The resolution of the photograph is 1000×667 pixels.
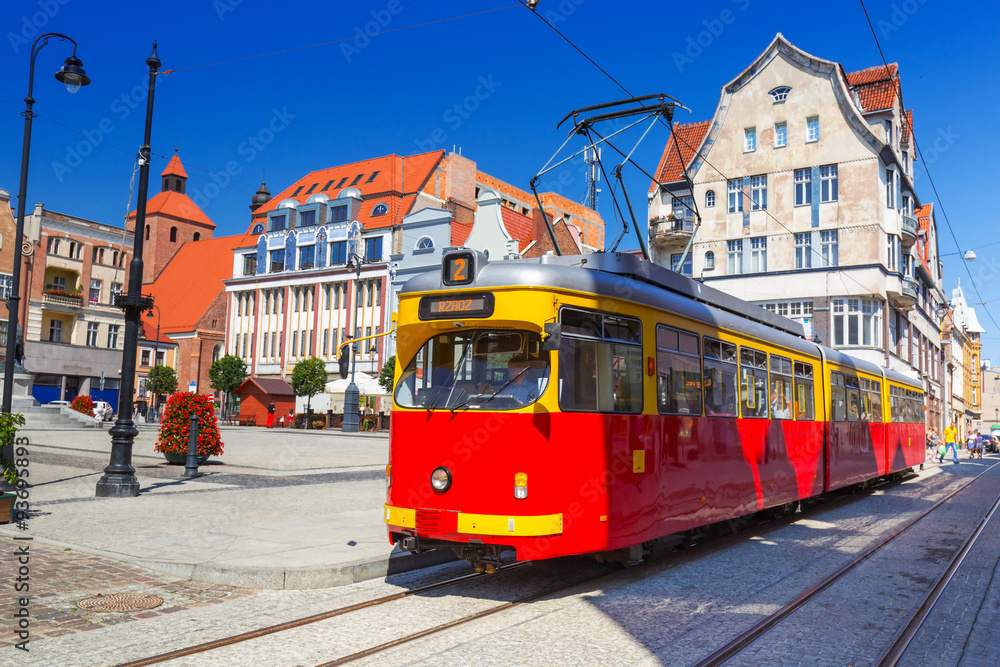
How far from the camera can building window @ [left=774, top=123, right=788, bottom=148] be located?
135ft

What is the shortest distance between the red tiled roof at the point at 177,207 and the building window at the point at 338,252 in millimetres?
36360

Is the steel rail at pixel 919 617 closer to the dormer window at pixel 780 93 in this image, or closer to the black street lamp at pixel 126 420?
the black street lamp at pixel 126 420

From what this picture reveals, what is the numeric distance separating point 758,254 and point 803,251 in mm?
2202

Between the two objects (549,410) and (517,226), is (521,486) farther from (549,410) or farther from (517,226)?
(517,226)

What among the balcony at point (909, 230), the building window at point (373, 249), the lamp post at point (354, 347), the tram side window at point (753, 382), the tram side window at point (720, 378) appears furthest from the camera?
the building window at point (373, 249)

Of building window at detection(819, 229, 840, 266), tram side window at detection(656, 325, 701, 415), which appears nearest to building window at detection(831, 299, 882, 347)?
building window at detection(819, 229, 840, 266)

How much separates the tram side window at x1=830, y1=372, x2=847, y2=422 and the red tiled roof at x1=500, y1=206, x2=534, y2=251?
38057 millimetres

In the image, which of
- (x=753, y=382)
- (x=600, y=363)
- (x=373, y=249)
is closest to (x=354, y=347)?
(x=373, y=249)

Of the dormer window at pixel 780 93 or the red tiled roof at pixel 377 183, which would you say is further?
the red tiled roof at pixel 377 183

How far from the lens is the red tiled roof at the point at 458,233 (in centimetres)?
5450

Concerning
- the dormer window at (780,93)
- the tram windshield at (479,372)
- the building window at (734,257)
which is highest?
the dormer window at (780,93)

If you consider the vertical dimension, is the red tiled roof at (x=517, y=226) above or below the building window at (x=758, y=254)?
above

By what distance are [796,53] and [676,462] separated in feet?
123

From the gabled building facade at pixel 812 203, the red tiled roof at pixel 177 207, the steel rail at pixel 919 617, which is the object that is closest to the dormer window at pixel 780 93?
the gabled building facade at pixel 812 203
